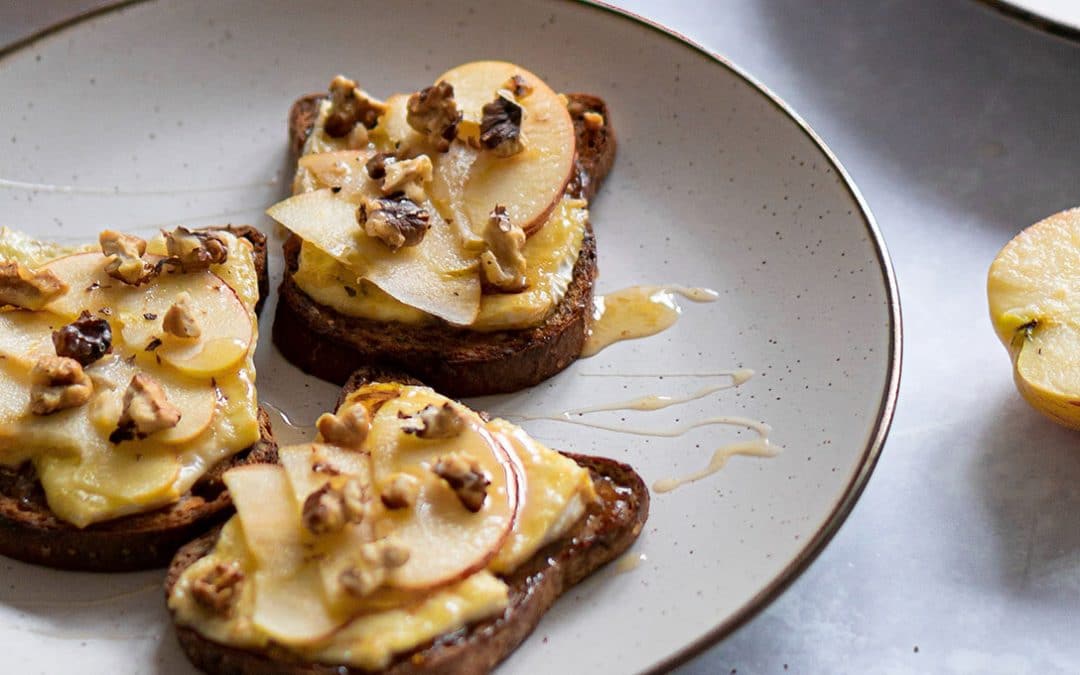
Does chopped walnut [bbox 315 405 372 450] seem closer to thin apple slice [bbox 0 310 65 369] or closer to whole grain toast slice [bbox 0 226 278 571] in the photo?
whole grain toast slice [bbox 0 226 278 571]

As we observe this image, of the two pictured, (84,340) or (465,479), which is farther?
(84,340)

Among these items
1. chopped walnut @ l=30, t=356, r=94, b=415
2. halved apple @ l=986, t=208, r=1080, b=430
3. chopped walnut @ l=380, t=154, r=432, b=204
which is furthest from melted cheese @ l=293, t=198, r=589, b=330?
halved apple @ l=986, t=208, r=1080, b=430

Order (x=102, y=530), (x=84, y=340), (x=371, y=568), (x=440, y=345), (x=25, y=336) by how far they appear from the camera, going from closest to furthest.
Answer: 1. (x=371, y=568)
2. (x=102, y=530)
3. (x=84, y=340)
4. (x=25, y=336)
5. (x=440, y=345)

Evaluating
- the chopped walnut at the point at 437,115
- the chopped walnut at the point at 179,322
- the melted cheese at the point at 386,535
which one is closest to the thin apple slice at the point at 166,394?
the chopped walnut at the point at 179,322

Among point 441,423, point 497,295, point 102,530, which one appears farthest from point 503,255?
point 102,530

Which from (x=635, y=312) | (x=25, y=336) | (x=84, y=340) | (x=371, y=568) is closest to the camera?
(x=371, y=568)

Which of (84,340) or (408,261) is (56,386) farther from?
(408,261)

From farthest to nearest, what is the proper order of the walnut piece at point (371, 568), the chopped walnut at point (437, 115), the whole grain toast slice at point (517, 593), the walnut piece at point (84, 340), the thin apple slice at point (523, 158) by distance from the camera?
the chopped walnut at point (437, 115) < the thin apple slice at point (523, 158) < the walnut piece at point (84, 340) < the whole grain toast slice at point (517, 593) < the walnut piece at point (371, 568)

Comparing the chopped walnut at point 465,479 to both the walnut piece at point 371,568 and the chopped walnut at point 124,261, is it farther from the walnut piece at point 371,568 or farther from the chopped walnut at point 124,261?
the chopped walnut at point 124,261
